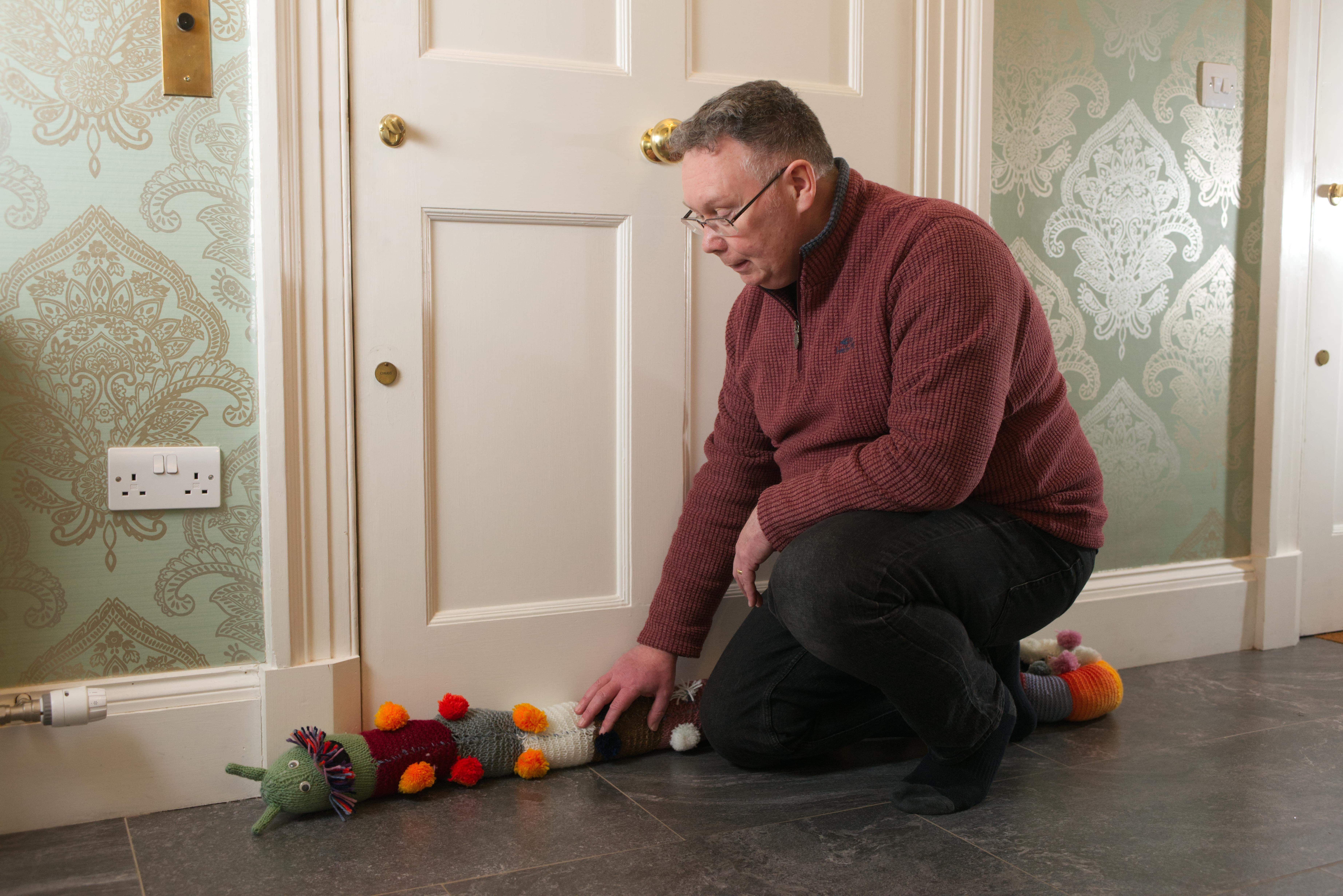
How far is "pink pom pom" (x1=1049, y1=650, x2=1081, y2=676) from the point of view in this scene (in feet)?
5.52

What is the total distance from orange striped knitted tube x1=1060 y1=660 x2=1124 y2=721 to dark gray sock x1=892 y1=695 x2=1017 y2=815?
361mm

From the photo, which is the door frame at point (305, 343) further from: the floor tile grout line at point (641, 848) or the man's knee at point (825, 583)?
the man's knee at point (825, 583)

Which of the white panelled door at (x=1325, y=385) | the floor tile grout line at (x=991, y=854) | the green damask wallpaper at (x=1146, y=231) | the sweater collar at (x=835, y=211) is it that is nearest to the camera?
the floor tile grout line at (x=991, y=854)

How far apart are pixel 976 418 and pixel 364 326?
854mm

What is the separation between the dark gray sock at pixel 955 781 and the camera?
1.28 metres

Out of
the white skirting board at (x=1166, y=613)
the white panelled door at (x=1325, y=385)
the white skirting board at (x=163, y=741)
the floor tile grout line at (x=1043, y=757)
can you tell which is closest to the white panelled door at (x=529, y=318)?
the white skirting board at (x=163, y=741)

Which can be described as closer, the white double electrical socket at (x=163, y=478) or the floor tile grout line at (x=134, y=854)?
the floor tile grout line at (x=134, y=854)

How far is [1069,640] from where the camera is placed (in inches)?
69.6

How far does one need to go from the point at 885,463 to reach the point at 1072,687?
2.25ft

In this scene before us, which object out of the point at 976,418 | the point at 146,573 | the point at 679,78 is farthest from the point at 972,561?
the point at 146,573

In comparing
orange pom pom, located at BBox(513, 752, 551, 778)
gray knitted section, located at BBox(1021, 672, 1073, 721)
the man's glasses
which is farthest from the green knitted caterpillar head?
gray knitted section, located at BBox(1021, 672, 1073, 721)

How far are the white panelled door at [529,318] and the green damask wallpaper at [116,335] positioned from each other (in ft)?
0.56

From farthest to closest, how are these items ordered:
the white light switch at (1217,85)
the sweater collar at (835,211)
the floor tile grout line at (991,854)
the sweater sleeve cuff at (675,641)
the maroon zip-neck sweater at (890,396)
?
the white light switch at (1217,85)
the sweater sleeve cuff at (675,641)
the sweater collar at (835,211)
the maroon zip-neck sweater at (890,396)
the floor tile grout line at (991,854)

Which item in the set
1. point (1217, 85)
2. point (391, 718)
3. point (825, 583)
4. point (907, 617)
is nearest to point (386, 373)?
point (391, 718)
